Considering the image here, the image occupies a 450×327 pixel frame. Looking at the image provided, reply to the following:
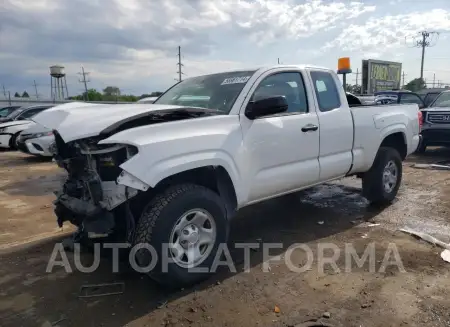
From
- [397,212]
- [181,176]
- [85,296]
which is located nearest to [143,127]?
[181,176]

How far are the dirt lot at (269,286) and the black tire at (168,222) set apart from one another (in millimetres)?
171

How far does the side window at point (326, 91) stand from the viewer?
15.6ft

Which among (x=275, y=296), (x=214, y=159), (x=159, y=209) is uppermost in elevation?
(x=214, y=159)

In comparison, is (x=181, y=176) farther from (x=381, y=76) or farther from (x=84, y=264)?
(x=381, y=76)

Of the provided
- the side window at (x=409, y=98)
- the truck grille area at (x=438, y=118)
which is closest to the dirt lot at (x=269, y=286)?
the truck grille area at (x=438, y=118)

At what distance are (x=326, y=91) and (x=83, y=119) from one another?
9.60ft

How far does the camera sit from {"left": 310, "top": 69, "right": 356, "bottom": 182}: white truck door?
469 cm

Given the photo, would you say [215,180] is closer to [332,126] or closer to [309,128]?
[309,128]

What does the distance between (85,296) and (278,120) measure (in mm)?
2466


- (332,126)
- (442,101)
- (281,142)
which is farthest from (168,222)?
(442,101)

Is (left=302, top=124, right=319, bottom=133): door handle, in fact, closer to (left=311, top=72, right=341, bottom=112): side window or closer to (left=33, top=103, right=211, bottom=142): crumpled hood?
(left=311, top=72, right=341, bottom=112): side window

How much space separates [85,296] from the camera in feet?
11.2

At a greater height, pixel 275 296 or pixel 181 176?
pixel 181 176

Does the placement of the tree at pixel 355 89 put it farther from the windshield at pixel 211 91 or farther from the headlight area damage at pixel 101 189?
the headlight area damage at pixel 101 189
